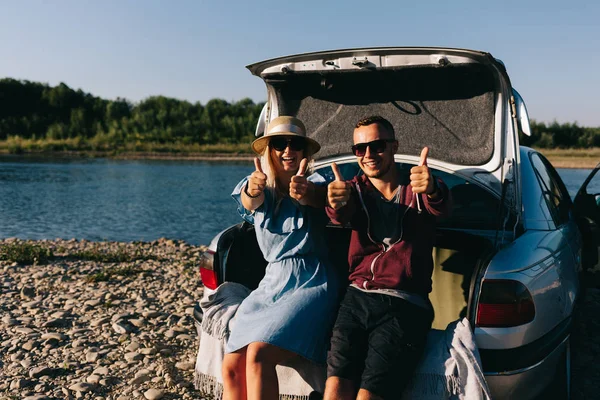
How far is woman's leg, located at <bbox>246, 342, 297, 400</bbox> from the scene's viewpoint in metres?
2.95

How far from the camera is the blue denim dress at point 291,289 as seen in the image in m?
3.01

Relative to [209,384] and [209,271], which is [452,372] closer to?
[209,384]

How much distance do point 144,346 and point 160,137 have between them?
5846cm

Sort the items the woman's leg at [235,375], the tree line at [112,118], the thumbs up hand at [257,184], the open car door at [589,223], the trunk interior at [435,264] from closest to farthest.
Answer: the woman's leg at [235,375] → the thumbs up hand at [257,184] → the trunk interior at [435,264] → the open car door at [589,223] → the tree line at [112,118]

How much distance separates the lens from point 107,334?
17.7 ft

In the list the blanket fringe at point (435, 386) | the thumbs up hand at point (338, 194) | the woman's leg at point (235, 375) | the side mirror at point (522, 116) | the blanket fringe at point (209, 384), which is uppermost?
the side mirror at point (522, 116)

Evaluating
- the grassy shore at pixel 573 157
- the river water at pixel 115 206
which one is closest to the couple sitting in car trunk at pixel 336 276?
the river water at pixel 115 206

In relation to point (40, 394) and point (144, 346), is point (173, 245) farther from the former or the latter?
point (40, 394)

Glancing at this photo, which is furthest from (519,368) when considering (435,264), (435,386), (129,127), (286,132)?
(129,127)

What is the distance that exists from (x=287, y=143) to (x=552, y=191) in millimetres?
2275

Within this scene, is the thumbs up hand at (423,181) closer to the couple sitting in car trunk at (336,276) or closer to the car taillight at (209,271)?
the couple sitting in car trunk at (336,276)

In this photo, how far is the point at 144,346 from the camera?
5.04m

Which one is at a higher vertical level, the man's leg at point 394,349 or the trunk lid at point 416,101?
the trunk lid at point 416,101

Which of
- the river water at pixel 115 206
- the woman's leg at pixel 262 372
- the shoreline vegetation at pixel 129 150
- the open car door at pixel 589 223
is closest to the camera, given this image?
the woman's leg at pixel 262 372
